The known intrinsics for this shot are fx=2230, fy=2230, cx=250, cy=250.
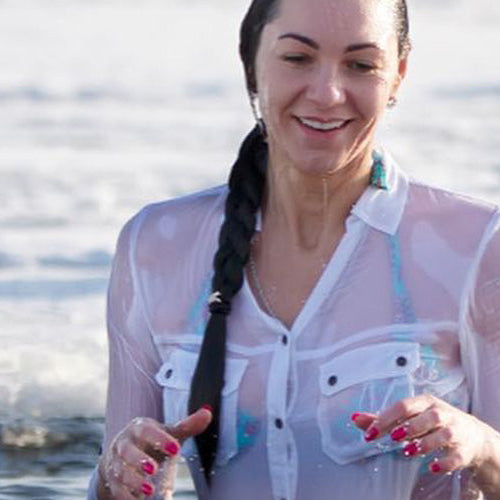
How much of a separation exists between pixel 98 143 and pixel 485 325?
8.59 meters

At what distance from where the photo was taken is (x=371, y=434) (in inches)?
149

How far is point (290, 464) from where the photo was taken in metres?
4.13

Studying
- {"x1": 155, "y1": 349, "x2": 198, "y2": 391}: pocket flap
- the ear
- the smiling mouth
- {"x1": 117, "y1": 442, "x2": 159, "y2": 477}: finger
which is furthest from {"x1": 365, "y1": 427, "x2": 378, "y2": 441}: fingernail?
the ear

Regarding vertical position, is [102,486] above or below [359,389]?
below

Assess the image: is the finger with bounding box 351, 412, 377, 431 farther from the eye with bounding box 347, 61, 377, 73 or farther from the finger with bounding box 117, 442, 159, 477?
the eye with bounding box 347, 61, 377, 73

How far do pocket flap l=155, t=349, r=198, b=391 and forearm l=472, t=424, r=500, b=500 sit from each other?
1.87 feet

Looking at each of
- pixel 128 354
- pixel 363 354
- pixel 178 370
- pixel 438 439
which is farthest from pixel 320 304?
pixel 438 439

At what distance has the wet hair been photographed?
4148mm

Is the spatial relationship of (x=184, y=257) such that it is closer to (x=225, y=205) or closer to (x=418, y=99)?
(x=225, y=205)

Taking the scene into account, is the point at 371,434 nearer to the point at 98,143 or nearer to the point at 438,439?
the point at 438,439

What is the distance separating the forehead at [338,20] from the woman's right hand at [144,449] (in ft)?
2.36

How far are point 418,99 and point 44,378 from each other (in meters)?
7.04

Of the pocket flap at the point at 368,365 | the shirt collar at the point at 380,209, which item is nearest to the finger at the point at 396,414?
the pocket flap at the point at 368,365

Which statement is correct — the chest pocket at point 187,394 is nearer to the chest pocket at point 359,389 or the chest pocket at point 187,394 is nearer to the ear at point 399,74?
the chest pocket at point 359,389
